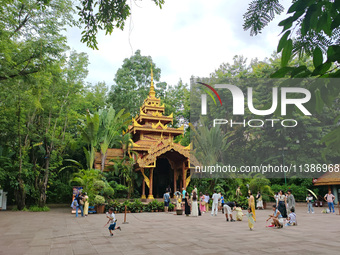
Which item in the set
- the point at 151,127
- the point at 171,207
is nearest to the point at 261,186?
the point at 171,207

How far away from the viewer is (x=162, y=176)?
80.3 ft

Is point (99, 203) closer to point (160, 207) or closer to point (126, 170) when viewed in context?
point (160, 207)

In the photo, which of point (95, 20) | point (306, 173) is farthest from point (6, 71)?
point (306, 173)

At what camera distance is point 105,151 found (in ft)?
67.9

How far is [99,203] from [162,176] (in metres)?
9.55

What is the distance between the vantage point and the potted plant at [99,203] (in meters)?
15.4

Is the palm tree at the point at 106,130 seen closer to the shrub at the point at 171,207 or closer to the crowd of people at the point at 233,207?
the crowd of people at the point at 233,207

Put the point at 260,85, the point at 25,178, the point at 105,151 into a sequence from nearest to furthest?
1. the point at 25,178
2. the point at 105,151
3. the point at 260,85

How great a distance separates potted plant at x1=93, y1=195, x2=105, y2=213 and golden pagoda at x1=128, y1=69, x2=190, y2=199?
456cm

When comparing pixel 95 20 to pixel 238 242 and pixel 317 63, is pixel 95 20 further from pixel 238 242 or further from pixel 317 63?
pixel 238 242

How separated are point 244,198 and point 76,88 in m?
14.0

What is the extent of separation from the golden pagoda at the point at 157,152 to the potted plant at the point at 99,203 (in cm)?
456

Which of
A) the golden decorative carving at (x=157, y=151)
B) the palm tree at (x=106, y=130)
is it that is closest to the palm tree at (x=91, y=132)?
the palm tree at (x=106, y=130)

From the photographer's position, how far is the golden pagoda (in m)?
20.4
